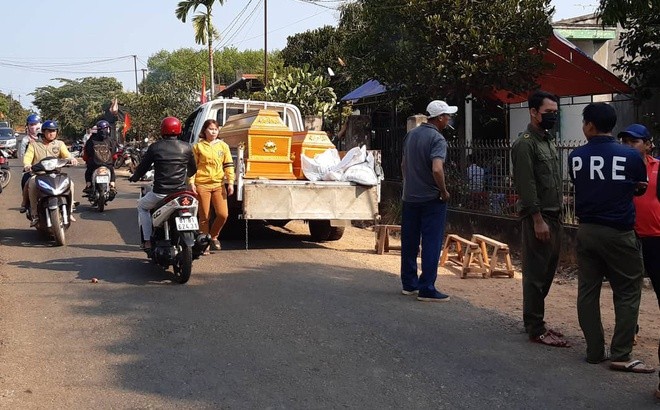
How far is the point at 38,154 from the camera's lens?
10.7 m

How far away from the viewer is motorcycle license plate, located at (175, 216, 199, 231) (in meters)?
7.73

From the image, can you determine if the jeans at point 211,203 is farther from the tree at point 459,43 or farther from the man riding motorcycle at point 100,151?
the man riding motorcycle at point 100,151

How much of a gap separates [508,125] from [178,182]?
507 inches

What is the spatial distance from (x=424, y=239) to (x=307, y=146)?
387 centimetres

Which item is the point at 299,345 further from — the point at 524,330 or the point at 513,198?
the point at 513,198

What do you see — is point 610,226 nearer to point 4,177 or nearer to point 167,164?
point 167,164

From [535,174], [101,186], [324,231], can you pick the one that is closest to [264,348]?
[535,174]

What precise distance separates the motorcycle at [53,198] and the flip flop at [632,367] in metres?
7.42

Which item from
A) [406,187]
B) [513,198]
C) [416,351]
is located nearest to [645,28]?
[513,198]

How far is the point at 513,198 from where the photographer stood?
10812 mm

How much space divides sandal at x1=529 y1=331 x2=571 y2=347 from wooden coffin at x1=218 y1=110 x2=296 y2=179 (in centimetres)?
533

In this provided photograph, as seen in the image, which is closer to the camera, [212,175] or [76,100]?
[212,175]

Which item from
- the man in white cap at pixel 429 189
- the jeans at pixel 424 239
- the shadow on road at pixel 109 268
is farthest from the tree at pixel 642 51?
the shadow on road at pixel 109 268

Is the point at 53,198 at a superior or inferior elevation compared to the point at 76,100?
inferior
